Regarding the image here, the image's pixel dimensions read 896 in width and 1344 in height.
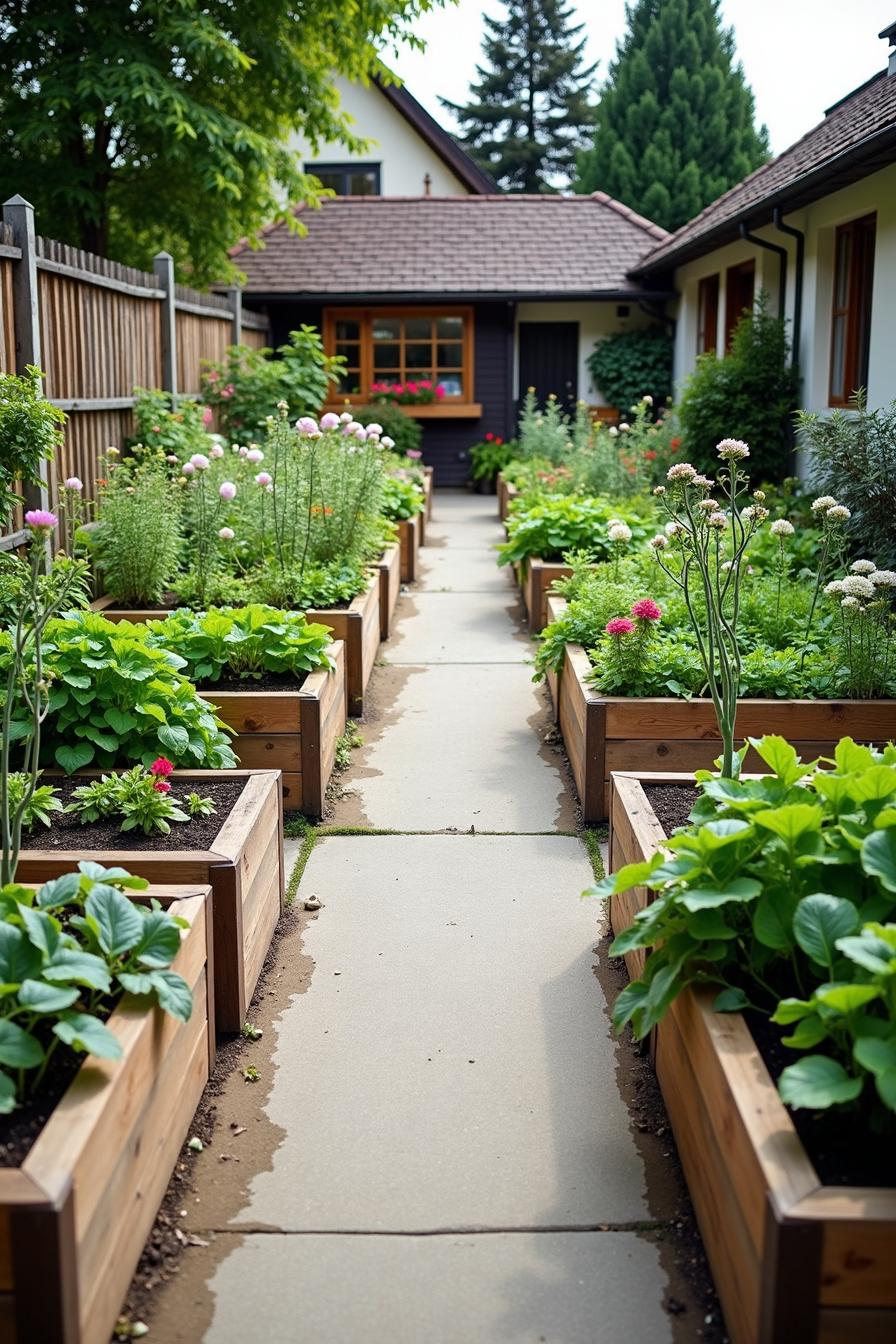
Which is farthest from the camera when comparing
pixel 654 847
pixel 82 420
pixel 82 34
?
pixel 82 34

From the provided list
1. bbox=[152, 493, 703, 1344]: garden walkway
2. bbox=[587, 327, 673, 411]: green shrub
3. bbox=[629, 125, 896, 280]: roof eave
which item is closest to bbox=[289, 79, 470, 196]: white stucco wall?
bbox=[587, 327, 673, 411]: green shrub

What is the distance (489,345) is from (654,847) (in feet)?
58.9

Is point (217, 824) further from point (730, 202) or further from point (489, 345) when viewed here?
point (489, 345)

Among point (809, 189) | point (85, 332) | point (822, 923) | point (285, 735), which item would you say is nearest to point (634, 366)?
point (809, 189)

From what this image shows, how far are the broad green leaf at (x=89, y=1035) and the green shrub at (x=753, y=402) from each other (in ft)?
32.2

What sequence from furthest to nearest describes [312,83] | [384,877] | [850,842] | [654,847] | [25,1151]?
[312,83]
[384,877]
[654,847]
[850,842]
[25,1151]

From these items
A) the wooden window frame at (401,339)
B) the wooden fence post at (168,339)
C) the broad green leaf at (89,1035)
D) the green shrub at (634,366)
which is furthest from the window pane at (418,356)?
the broad green leaf at (89,1035)

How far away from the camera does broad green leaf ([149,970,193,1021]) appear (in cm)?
266

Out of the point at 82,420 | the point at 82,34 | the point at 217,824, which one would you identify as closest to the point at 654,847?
the point at 217,824

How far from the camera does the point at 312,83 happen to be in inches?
571

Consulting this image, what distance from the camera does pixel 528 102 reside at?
46.2 meters

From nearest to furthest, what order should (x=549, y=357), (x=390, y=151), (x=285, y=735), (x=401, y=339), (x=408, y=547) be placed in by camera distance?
(x=285, y=735)
(x=408, y=547)
(x=401, y=339)
(x=549, y=357)
(x=390, y=151)

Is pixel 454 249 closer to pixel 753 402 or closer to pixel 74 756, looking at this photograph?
pixel 753 402

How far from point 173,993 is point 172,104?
451 inches
